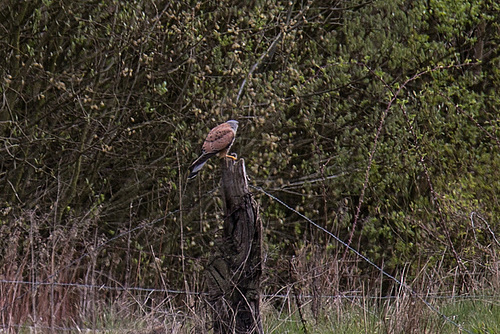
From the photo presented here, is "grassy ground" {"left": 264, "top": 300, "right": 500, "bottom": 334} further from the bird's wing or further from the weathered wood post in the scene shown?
the bird's wing

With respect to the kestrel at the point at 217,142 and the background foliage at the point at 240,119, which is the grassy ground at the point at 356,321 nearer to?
the kestrel at the point at 217,142

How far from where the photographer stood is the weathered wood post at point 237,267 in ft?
12.4

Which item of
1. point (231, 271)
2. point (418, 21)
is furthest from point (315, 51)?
point (231, 271)

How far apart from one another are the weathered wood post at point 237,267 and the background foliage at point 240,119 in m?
3.79

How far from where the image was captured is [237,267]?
12.4 feet

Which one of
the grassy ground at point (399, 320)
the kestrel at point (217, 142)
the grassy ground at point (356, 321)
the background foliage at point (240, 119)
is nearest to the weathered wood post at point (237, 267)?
the grassy ground at point (356, 321)

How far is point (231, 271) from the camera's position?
3.79 metres

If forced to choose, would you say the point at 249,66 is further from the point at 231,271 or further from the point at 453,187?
the point at 231,271

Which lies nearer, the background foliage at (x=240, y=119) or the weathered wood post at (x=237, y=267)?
the weathered wood post at (x=237, y=267)

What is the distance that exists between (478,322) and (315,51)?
205 inches

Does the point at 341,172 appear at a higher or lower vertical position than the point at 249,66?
lower

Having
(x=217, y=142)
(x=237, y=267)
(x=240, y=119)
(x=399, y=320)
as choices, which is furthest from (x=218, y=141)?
(x=240, y=119)

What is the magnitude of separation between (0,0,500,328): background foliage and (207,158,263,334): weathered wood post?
379cm

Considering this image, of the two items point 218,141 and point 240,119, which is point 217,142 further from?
point 240,119
